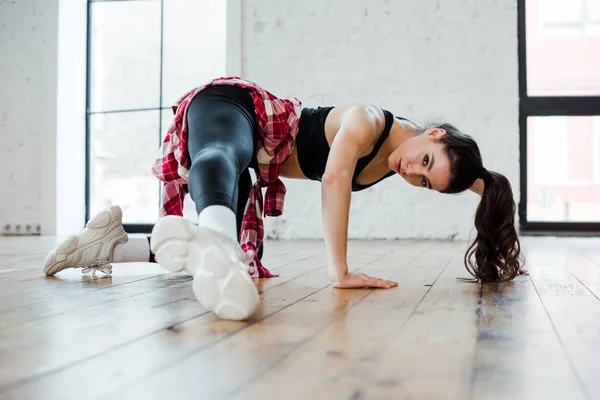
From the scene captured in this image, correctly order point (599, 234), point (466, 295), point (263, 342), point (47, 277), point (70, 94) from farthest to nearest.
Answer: point (70, 94), point (599, 234), point (47, 277), point (466, 295), point (263, 342)

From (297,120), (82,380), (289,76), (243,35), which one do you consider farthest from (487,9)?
(82,380)

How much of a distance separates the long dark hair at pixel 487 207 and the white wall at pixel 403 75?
8.22 ft

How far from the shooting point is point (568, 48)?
4.57 m

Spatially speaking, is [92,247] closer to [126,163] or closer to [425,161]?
[425,161]

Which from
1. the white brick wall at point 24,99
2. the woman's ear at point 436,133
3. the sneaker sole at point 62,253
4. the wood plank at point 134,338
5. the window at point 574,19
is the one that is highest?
the window at point 574,19

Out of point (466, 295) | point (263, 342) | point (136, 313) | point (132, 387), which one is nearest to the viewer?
point (132, 387)

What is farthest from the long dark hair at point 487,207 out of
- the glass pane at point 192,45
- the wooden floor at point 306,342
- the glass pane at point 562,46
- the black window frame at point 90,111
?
the black window frame at point 90,111

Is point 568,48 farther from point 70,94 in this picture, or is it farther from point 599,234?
point 70,94

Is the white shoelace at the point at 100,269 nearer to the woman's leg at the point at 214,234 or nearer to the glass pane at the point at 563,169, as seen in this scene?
the woman's leg at the point at 214,234

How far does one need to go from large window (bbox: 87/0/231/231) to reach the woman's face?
10.8 ft

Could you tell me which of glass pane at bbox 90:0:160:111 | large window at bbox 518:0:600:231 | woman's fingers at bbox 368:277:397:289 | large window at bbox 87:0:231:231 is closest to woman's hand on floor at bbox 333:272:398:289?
woman's fingers at bbox 368:277:397:289

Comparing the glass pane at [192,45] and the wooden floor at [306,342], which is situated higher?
the glass pane at [192,45]

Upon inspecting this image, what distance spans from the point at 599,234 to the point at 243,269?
12.9 ft

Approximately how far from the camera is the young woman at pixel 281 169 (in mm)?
1268
